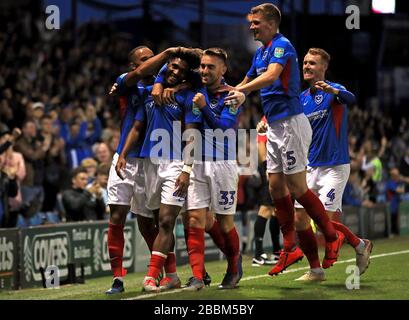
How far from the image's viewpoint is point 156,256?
9.35 m

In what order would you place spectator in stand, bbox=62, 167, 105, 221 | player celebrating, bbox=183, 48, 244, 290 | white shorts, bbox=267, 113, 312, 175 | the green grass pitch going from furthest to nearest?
spectator in stand, bbox=62, 167, 105, 221
white shorts, bbox=267, 113, 312, 175
player celebrating, bbox=183, 48, 244, 290
the green grass pitch

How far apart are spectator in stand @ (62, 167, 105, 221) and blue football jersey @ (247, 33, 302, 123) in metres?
6.18

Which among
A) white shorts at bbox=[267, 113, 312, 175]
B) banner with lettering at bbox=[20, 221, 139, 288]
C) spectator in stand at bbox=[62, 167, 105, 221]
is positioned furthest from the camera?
spectator in stand at bbox=[62, 167, 105, 221]

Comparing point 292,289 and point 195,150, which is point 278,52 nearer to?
point 195,150

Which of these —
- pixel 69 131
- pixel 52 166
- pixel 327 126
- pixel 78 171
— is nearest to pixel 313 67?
pixel 327 126

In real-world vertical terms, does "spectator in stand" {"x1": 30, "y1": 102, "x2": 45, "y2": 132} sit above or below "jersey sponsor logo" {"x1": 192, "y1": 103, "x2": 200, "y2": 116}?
above

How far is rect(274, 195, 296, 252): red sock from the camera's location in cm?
1011

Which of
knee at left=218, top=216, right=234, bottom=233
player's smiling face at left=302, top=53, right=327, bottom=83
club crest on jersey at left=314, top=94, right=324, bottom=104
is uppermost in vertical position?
player's smiling face at left=302, top=53, right=327, bottom=83

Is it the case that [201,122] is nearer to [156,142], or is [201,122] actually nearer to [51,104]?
[156,142]

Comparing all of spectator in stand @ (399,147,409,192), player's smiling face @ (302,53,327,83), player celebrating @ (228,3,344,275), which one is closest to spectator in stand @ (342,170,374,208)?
spectator in stand @ (399,147,409,192)

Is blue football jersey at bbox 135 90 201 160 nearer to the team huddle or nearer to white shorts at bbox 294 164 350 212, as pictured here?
the team huddle

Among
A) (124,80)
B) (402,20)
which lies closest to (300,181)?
(124,80)

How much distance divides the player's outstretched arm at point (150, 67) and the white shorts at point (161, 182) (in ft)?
2.47

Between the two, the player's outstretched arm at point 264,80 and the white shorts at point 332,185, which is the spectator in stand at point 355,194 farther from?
the player's outstretched arm at point 264,80
